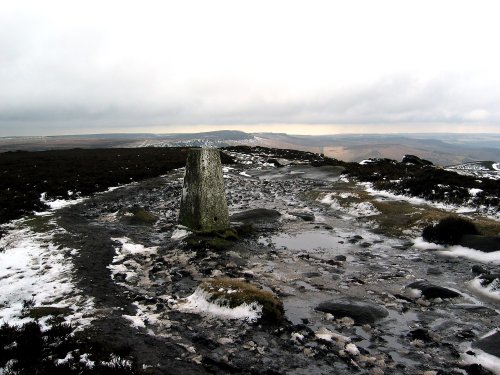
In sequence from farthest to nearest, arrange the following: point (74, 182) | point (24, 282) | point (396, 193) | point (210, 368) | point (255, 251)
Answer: point (74, 182), point (396, 193), point (255, 251), point (24, 282), point (210, 368)

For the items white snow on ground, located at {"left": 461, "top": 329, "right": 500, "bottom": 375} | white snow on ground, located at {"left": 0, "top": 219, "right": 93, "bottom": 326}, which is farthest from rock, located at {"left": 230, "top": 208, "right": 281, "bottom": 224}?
white snow on ground, located at {"left": 461, "top": 329, "right": 500, "bottom": 375}

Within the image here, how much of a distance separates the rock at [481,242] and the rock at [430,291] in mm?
3513

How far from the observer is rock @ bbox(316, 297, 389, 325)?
6.93m

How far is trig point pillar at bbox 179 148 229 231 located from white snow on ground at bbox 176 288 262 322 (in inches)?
211

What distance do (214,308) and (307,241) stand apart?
20.2ft

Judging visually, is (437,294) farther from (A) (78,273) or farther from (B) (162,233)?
(B) (162,233)

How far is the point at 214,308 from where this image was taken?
23.7 feet

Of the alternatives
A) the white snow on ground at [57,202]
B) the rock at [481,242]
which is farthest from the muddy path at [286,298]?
the white snow on ground at [57,202]

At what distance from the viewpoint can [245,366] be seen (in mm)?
5387

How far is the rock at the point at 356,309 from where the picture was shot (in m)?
6.93

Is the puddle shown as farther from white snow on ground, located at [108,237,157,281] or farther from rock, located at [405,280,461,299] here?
white snow on ground, located at [108,237,157,281]

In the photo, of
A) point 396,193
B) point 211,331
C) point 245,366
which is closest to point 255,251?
point 211,331

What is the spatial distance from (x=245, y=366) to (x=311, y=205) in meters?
14.9

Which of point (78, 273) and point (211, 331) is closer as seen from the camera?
point (211, 331)
